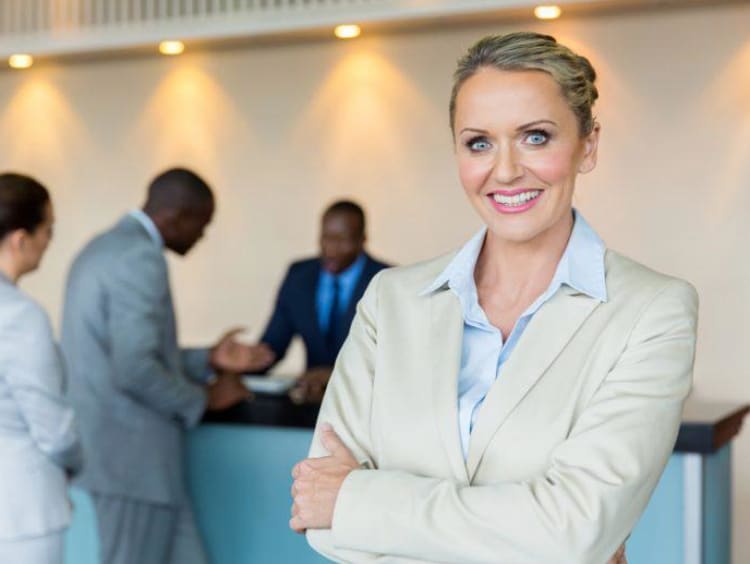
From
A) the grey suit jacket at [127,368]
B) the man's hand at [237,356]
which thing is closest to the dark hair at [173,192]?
the grey suit jacket at [127,368]

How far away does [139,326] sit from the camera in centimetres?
374

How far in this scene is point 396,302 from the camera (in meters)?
1.88

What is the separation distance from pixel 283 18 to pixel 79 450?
362 centimetres

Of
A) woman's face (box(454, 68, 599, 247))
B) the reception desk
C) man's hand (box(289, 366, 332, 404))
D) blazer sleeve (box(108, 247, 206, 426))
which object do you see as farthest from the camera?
man's hand (box(289, 366, 332, 404))

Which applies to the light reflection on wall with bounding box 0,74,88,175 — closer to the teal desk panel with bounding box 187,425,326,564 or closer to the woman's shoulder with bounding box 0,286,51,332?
the teal desk panel with bounding box 187,425,326,564

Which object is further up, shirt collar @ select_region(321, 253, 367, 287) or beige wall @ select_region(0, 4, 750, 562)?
beige wall @ select_region(0, 4, 750, 562)

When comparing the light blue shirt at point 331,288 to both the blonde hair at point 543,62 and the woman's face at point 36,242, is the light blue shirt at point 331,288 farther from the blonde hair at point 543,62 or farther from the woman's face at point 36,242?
the blonde hair at point 543,62

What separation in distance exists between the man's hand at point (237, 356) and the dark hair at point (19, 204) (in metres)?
0.95

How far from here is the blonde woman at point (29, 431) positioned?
309 cm

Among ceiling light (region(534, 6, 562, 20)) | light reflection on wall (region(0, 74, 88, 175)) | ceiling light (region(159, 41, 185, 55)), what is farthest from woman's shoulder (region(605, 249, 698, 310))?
light reflection on wall (region(0, 74, 88, 175))

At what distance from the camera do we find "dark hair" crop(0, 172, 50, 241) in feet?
10.8

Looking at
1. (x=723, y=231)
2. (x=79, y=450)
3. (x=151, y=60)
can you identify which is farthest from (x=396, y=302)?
(x=151, y=60)

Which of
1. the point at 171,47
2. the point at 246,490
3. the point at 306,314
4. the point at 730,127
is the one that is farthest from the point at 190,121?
the point at 246,490

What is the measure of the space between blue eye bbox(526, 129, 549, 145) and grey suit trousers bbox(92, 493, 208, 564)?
2.57 meters
